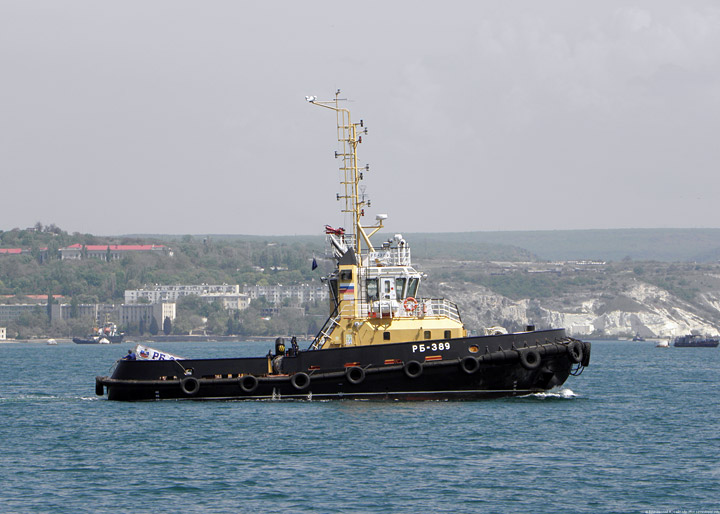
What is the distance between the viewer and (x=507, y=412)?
2902 centimetres

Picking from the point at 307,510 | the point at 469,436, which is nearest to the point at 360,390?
the point at 469,436

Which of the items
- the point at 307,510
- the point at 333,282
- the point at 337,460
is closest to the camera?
the point at 307,510

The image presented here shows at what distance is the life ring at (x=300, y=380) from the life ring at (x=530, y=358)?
18.1 ft

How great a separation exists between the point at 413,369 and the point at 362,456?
22.2 ft

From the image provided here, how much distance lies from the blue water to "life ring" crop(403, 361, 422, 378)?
2.46ft

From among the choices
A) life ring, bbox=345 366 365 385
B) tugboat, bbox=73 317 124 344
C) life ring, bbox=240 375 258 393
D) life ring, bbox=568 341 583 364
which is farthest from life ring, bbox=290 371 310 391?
tugboat, bbox=73 317 124 344

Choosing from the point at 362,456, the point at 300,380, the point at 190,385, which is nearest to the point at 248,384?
the point at 300,380

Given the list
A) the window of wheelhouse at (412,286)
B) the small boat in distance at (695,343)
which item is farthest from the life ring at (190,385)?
the small boat in distance at (695,343)

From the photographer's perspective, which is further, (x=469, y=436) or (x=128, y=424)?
(x=128, y=424)

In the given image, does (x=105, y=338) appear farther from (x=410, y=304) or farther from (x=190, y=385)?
(x=410, y=304)

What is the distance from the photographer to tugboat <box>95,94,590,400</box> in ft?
99.2

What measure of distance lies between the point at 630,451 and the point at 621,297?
174 metres

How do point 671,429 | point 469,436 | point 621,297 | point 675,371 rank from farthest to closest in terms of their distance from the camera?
1. point 621,297
2. point 675,371
3. point 671,429
4. point 469,436

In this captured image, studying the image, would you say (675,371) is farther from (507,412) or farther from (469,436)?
(469,436)
